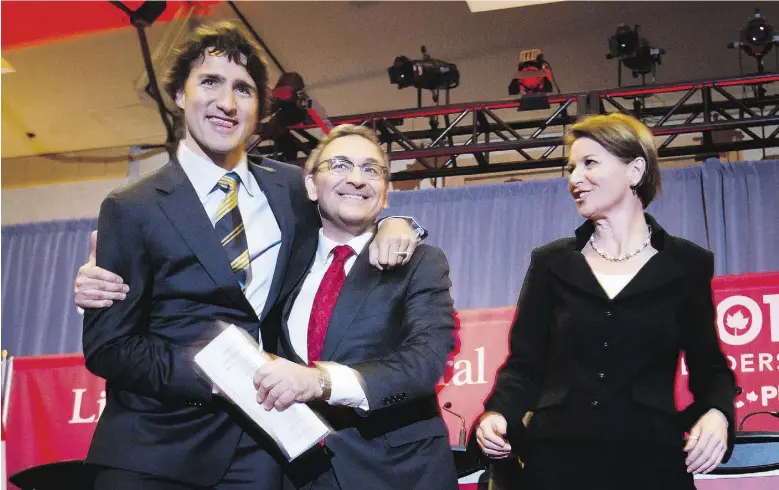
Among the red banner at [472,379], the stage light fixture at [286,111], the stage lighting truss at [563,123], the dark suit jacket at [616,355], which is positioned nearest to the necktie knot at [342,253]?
the dark suit jacket at [616,355]

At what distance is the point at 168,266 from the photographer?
1.81 m

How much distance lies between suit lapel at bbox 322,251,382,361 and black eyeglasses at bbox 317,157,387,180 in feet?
0.80

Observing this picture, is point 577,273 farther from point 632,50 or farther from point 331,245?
point 632,50

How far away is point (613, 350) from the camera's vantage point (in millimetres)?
2004

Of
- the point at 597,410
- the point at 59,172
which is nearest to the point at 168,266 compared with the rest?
the point at 597,410

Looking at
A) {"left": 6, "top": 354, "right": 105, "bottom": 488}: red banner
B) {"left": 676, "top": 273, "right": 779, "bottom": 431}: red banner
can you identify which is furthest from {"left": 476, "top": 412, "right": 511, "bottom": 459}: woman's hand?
{"left": 6, "top": 354, "right": 105, "bottom": 488}: red banner

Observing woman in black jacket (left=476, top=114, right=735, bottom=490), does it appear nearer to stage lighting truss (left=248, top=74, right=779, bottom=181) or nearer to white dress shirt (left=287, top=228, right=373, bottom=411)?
white dress shirt (left=287, top=228, right=373, bottom=411)

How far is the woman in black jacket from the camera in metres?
1.94

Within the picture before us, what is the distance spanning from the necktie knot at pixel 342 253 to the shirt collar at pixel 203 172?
230 mm

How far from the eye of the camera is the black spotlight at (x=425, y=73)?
21.3 feet

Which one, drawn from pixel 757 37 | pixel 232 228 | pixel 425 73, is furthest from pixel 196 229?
pixel 757 37

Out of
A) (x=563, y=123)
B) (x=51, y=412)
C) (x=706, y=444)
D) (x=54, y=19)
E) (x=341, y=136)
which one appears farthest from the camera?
(x=563, y=123)

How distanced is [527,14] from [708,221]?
83.3 inches

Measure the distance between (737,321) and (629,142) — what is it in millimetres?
2571
